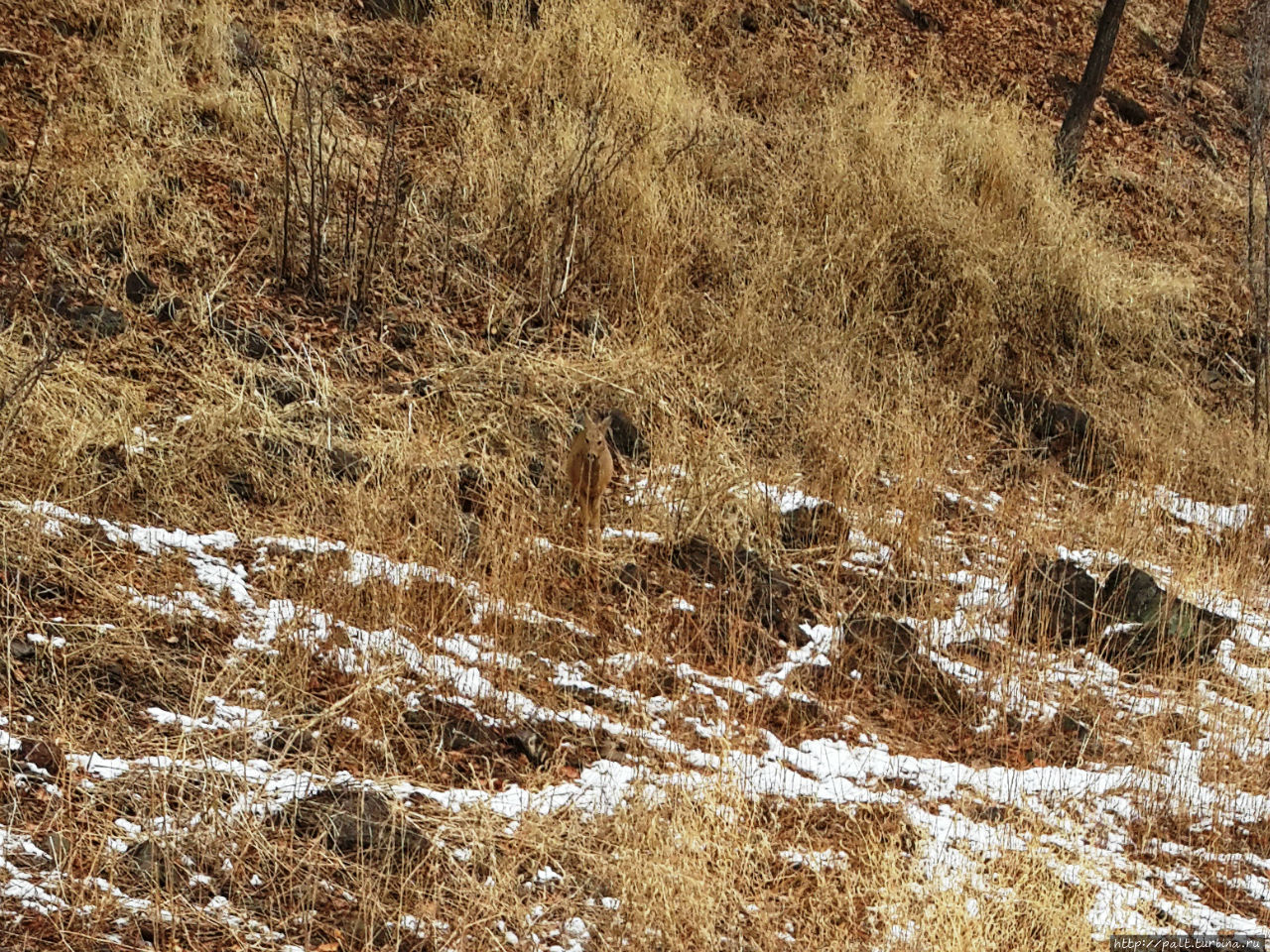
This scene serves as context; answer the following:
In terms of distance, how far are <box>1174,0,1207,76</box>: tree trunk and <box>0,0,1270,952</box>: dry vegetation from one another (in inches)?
139

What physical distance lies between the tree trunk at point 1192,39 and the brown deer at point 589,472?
10.6 metres

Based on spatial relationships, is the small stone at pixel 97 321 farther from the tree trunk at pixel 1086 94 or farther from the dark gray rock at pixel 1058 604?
the tree trunk at pixel 1086 94

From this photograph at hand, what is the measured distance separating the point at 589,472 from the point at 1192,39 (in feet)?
35.7

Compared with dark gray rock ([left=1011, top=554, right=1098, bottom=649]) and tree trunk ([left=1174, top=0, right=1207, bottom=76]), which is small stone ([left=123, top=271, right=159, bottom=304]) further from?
tree trunk ([left=1174, top=0, right=1207, bottom=76])

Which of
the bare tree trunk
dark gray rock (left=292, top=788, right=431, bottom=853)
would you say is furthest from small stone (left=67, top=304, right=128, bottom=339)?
the bare tree trunk

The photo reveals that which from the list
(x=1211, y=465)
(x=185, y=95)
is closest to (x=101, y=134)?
(x=185, y=95)

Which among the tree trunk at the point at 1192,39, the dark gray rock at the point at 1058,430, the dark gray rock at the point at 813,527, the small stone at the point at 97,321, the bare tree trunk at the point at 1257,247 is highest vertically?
the tree trunk at the point at 1192,39

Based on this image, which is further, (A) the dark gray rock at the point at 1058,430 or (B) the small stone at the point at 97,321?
(A) the dark gray rock at the point at 1058,430

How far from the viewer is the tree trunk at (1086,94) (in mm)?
9812

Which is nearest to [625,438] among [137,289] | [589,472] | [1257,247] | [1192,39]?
[589,472]

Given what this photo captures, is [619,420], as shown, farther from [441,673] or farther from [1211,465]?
[1211,465]

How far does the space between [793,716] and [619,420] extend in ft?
6.77

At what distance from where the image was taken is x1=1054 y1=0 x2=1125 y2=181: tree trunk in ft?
A: 32.2

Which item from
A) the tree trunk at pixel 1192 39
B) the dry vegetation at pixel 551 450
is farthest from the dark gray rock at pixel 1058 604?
the tree trunk at pixel 1192 39
